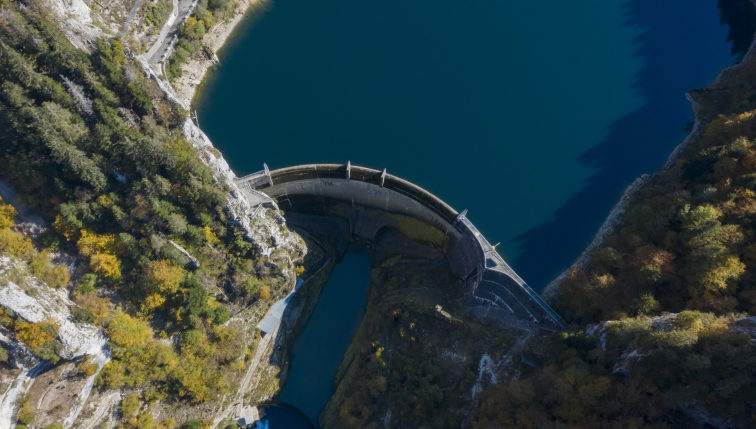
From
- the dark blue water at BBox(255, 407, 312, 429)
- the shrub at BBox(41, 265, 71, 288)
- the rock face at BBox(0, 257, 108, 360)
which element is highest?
the shrub at BBox(41, 265, 71, 288)

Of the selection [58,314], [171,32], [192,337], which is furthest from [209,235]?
[171,32]

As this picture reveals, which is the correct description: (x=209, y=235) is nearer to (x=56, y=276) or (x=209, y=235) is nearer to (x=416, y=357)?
(x=56, y=276)

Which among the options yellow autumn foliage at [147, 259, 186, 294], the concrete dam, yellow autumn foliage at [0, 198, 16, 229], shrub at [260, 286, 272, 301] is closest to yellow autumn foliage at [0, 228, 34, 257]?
yellow autumn foliage at [0, 198, 16, 229]

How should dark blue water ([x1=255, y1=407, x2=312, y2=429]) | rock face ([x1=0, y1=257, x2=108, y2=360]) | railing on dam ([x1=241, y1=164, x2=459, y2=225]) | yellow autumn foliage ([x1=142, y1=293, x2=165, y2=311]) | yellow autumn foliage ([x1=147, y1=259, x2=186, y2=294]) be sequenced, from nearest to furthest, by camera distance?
rock face ([x1=0, y1=257, x2=108, y2=360]) < yellow autumn foliage ([x1=147, y1=259, x2=186, y2=294]) < yellow autumn foliage ([x1=142, y1=293, x2=165, y2=311]) < dark blue water ([x1=255, y1=407, x2=312, y2=429]) < railing on dam ([x1=241, y1=164, x2=459, y2=225])

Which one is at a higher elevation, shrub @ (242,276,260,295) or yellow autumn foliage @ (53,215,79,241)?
shrub @ (242,276,260,295)

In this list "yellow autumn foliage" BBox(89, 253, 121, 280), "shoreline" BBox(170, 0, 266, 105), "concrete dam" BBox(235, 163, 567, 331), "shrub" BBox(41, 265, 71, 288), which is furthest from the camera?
"shoreline" BBox(170, 0, 266, 105)

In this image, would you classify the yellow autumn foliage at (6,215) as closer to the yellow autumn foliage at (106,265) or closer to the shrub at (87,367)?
the yellow autumn foliage at (106,265)

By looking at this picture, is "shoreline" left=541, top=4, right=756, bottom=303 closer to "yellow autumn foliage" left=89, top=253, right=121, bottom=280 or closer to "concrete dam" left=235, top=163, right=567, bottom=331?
"concrete dam" left=235, top=163, right=567, bottom=331

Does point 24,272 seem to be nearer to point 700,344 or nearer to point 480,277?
point 480,277
